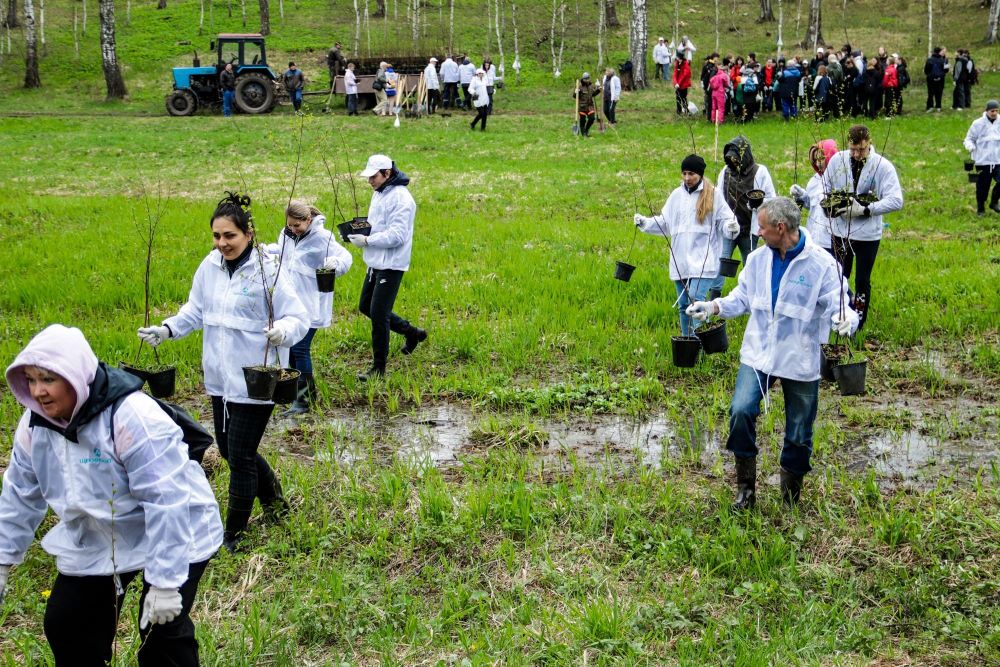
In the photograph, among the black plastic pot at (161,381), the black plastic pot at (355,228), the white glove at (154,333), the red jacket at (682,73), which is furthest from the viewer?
the red jacket at (682,73)

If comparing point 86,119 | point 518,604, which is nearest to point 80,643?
point 518,604

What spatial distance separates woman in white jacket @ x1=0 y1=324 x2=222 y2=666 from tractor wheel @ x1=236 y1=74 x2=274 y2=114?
29187 mm

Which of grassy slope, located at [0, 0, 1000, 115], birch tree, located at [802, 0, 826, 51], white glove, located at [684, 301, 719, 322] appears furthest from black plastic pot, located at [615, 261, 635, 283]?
grassy slope, located at [0, 0, 1000, 115]

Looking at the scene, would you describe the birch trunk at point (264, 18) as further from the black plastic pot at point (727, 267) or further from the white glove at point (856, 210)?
the white glove at point (856, 210)

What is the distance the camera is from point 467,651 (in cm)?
Answer: 448

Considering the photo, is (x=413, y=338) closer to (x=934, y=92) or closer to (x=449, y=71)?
(x=934, y=92)

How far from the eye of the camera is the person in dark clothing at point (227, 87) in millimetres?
30594

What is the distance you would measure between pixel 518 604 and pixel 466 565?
1.63 feet

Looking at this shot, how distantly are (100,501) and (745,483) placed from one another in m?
3.67

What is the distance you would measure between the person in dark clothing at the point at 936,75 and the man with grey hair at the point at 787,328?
2339cm

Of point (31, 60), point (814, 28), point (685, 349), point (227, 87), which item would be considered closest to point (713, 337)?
point (685, 349)

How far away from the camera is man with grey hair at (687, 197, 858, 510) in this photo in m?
5.55

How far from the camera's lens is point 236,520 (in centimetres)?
540

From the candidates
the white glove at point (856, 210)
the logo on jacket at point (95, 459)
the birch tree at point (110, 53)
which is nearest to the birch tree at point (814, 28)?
the birch tree at point (110, 53)
